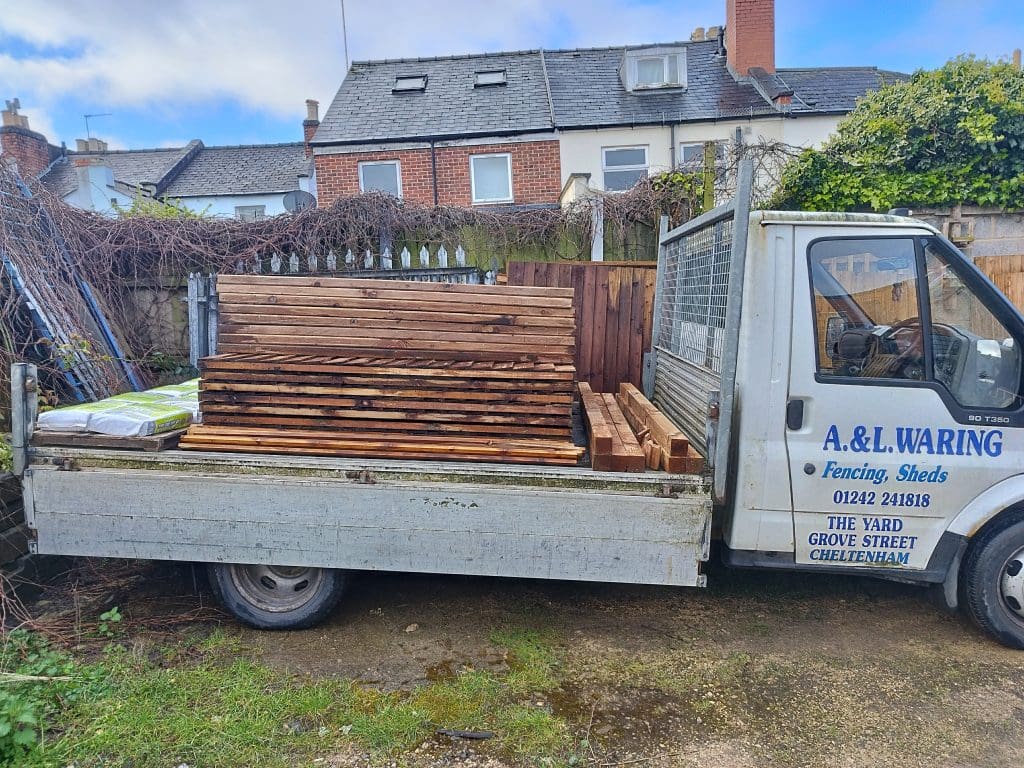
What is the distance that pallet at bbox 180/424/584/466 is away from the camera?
3.04m

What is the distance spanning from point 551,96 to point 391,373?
15694 millimetres

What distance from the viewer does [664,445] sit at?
2998 mm

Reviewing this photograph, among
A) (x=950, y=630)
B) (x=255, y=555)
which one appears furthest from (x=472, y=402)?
(x=950, y=630)

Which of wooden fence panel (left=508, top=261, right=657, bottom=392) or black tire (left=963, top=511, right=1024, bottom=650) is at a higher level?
wooden fence panel (left=508, top=261, right=657, bottom=392)

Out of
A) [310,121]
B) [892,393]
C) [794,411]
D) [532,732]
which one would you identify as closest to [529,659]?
[532,732]

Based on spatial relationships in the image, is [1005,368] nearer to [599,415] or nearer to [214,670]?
[599,415]

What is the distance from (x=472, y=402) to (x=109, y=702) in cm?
211

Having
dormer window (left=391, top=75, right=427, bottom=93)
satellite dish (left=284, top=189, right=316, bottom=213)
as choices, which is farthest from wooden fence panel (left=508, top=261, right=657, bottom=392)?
dormer window (left=391, top=75, right=427, bottom=93)

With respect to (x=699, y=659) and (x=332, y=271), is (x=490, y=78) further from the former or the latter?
(x=699, y=659)

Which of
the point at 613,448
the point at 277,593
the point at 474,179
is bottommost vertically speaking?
the point at 277,593

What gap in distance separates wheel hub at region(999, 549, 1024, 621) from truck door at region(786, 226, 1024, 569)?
0.47 metres

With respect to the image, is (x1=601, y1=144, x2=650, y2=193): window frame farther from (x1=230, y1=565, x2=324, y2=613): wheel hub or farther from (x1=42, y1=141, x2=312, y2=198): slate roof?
(x1=230, y1=565, x2=324, y2=613): wheel hub

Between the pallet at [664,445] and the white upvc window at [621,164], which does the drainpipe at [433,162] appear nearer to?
the white upvc window at [621,164]

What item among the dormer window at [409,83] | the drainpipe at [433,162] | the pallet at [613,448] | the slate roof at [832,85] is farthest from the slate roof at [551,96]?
the pallet at [613,448]
